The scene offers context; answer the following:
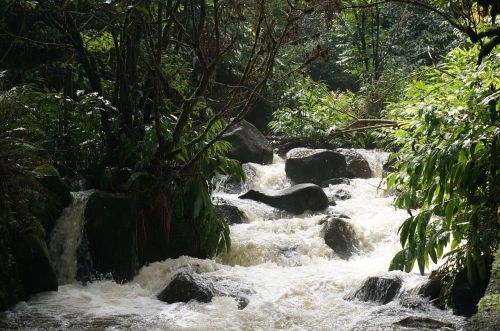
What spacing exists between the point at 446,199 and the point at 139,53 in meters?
4.35

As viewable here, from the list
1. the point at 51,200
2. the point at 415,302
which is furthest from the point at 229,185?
the point at 415,302

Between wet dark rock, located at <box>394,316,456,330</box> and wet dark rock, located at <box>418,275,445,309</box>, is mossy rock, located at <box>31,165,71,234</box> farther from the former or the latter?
wet dark rock, located at <box>418,275,445,309</box>

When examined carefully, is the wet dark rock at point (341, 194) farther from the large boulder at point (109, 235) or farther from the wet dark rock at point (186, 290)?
the wet dark rock at point (186, 290)

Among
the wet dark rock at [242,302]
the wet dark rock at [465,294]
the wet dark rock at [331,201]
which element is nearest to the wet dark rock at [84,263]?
the wet dark rock at [242,302]

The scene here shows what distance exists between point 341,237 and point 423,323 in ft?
11.6

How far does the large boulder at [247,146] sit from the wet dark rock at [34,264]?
25.8 feet

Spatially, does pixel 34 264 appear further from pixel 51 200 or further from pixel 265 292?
pixel 265 292

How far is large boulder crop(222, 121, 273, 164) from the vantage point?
14078 mm

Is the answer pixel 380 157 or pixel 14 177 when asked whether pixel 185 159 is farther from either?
pixel 380 157

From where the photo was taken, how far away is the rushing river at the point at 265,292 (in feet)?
17.9

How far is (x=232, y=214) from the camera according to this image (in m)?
9.73

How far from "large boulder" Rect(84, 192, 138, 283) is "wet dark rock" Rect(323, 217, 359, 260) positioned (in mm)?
3174

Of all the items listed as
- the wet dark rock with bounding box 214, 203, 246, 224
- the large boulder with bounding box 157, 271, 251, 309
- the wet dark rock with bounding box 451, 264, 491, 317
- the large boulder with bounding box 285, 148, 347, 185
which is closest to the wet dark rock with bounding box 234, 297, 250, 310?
the large boulder with bounding box 157, 271, 251, 309

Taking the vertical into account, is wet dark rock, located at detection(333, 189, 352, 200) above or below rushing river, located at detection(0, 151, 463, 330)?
above
